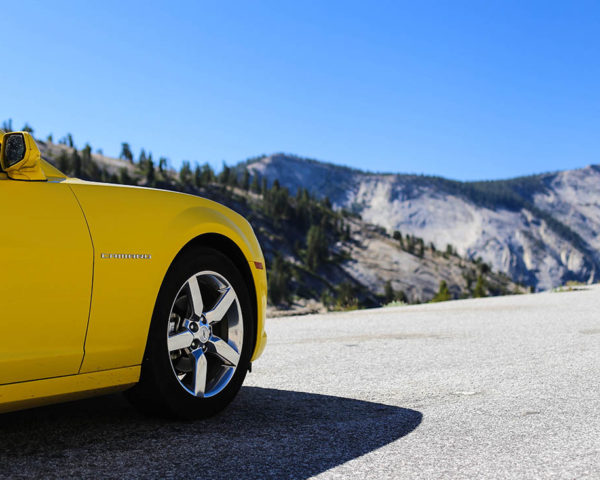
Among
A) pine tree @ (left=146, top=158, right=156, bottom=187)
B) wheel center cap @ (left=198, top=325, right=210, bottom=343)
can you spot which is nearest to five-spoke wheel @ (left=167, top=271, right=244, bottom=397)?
wheel center cap @ (left=198, top=325, right=210, bottom=343)

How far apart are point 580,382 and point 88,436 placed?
3.26 metres

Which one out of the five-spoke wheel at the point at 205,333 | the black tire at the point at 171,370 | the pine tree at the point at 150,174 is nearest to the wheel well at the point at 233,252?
the black tire at the point at 171,370

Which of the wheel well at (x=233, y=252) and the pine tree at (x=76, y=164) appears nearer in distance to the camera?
the wheel well at (x=233, y=252)

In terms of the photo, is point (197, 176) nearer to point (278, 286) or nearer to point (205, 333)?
point (278, 286)

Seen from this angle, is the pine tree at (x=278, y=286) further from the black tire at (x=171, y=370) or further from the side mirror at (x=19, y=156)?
→ the side mirror at (x=19, y=156)

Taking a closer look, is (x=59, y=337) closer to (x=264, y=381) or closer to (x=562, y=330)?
(x=264, y=381)

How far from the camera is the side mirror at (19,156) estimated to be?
278 cm

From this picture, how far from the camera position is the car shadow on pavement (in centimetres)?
267

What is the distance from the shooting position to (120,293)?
310 centimetres

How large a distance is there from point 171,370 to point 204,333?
0.30 meters

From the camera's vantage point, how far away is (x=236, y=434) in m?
3.28

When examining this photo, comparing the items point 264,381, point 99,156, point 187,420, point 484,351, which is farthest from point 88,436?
point 99,156

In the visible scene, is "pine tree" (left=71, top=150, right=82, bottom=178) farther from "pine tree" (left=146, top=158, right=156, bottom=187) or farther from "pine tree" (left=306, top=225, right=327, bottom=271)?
"pine tree" (left=306, top=225, right=327, bottom=271)

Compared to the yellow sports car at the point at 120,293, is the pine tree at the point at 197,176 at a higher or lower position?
higher
